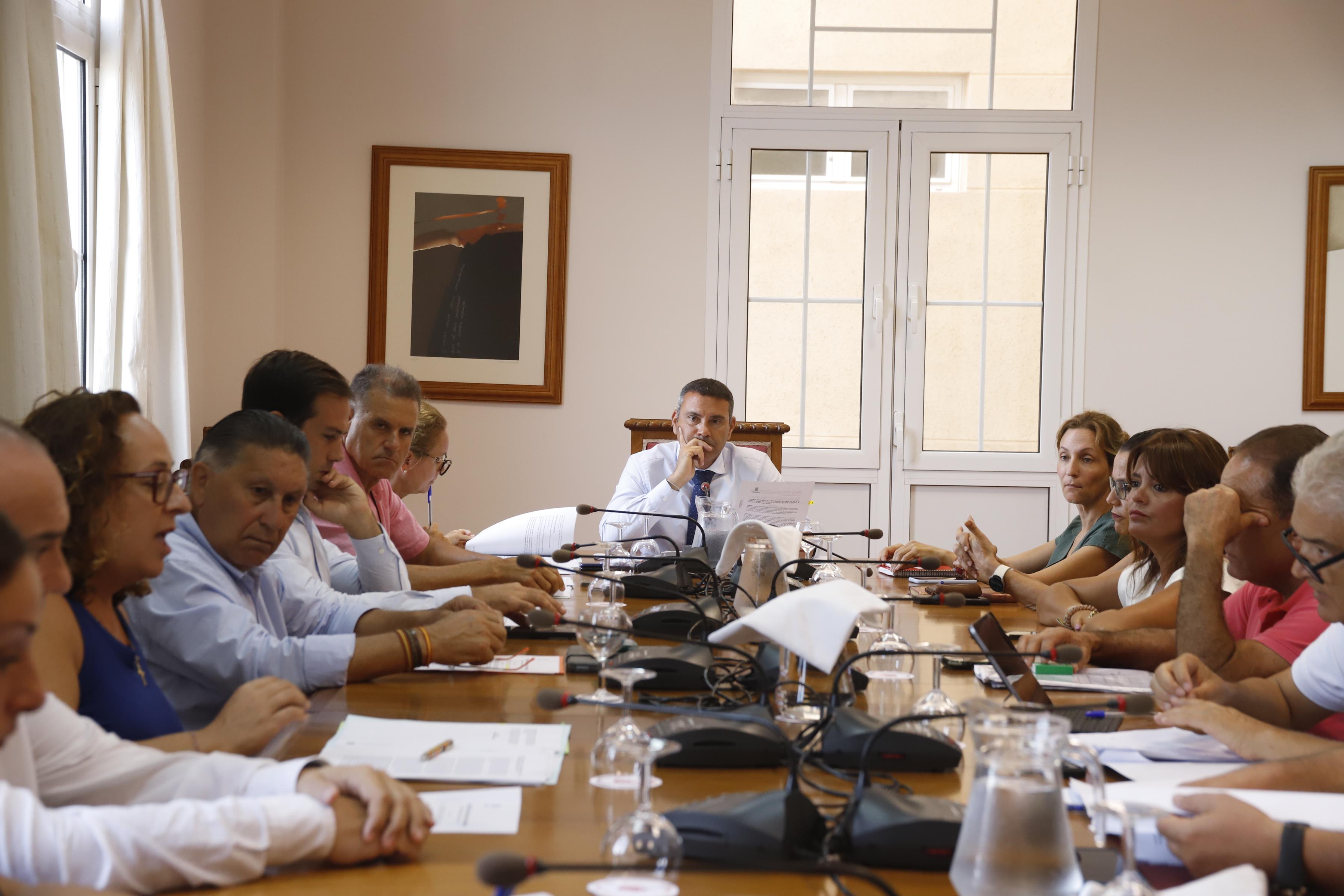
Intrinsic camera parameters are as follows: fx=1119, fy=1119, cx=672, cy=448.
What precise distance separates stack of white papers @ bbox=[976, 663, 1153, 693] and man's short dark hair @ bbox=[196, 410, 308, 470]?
1.23 meters

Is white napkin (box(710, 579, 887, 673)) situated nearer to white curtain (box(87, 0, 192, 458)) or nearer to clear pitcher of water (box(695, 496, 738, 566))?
clear pitcher of water (box(695, 496, 738, 566))

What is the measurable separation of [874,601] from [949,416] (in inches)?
160

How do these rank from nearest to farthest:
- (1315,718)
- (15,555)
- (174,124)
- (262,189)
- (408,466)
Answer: (15,555)
(1315,718)
(408,466)
(174,124)
(262,189)

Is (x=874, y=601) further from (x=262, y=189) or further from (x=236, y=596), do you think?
(x=262, y=189)

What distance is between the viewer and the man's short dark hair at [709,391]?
397cm

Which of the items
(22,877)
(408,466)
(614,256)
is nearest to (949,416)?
(614,256)

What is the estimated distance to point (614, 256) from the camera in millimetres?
5176

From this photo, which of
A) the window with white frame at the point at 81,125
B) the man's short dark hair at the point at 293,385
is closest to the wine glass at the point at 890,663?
the man's short dark hair at the point at 293,385

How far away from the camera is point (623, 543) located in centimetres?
344

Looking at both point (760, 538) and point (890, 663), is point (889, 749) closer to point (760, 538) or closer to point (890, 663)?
point (890, 663)

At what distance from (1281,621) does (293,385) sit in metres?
2.07

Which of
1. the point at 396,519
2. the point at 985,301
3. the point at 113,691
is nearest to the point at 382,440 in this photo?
the point at 396,519

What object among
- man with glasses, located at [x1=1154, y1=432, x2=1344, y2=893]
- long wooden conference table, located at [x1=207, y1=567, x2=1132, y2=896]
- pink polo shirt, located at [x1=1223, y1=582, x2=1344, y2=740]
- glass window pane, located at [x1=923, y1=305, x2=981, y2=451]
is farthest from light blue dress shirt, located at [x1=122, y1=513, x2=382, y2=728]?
glass window pane, located at [x1=923, y1=305, x2=981, y2=451]

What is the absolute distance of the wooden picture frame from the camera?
204 inches
